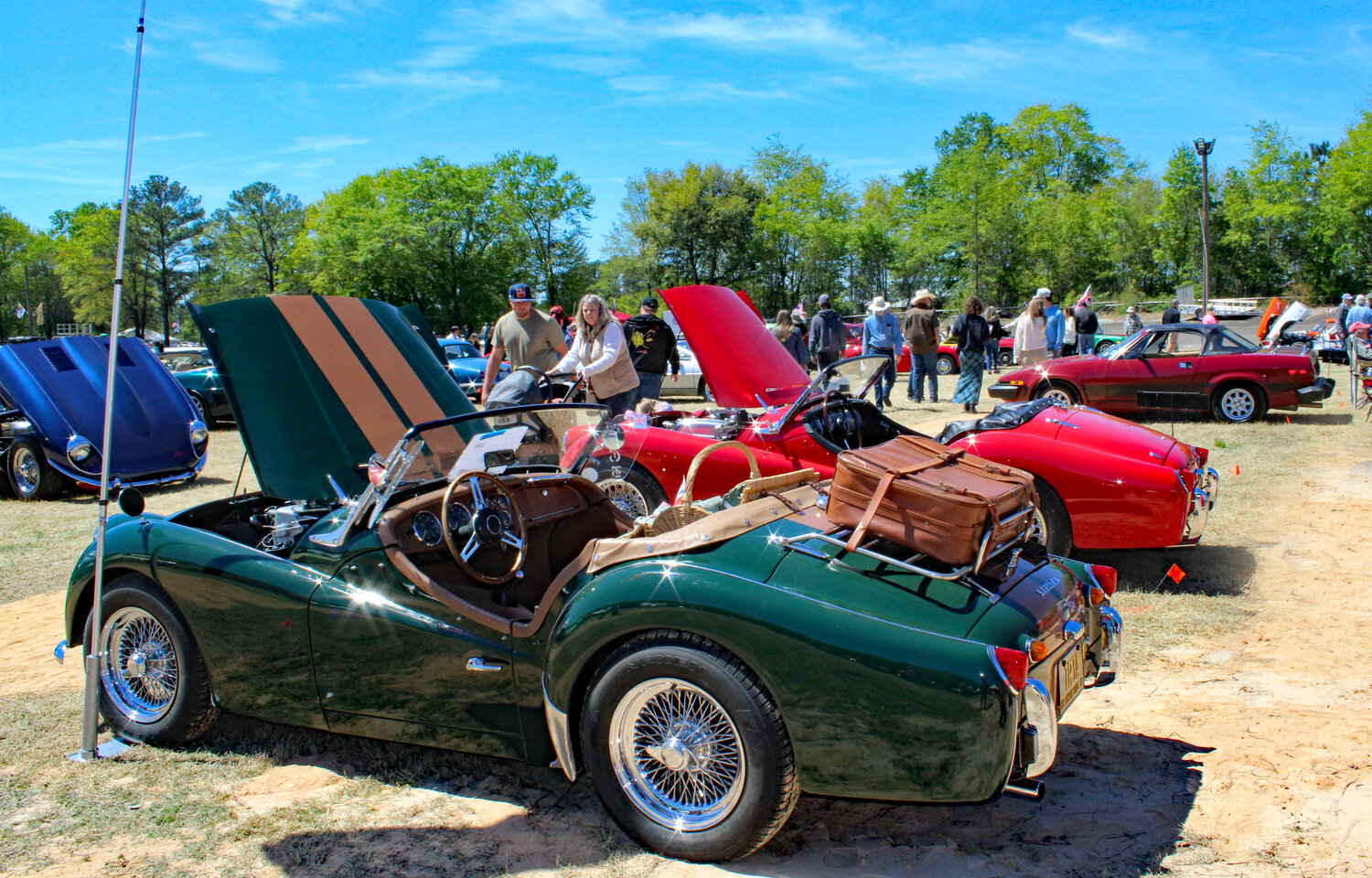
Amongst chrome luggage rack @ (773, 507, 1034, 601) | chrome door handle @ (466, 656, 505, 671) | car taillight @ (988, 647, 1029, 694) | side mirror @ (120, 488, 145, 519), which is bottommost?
chrome door handle @ (466, 656, 505, 671)

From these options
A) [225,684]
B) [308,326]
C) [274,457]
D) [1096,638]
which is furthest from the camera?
[308,326]

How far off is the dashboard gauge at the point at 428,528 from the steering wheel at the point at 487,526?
0.05 metres

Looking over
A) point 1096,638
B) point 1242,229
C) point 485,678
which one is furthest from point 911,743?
point 1242,229

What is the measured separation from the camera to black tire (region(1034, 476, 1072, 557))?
5387 mm

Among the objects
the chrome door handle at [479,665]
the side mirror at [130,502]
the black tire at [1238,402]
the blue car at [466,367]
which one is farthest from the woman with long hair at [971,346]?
the side mirror at [130,502]

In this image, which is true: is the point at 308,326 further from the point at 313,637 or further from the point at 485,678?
the point at 485,678

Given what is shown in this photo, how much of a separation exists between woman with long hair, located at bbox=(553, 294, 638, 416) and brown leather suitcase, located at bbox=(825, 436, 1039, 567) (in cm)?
472

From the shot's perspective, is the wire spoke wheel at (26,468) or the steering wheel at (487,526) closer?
the steering wheel at (487,526)

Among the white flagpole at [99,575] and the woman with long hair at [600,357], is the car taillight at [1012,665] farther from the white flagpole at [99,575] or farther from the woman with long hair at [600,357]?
the woman with long hair at [600,357]

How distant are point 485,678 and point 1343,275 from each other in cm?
5528

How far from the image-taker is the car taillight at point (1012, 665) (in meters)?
2.42

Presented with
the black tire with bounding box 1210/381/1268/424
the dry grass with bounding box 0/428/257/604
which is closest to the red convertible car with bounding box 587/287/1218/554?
the dry grass with bounding box 0/428/257/604

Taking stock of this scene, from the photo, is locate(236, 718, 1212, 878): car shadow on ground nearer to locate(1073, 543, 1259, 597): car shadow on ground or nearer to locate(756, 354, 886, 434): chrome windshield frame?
locate(1073, 543, 1259, 597): car shadow on ground

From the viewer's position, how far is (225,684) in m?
3.45
